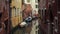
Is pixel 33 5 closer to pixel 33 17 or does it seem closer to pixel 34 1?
pixel 34 1

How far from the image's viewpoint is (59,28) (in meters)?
1.45

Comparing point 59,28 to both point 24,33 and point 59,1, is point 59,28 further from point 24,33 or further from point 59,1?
point 24,33

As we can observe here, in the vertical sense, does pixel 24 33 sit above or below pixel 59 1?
below

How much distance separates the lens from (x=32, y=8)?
12.7m

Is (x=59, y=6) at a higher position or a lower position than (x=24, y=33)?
higher

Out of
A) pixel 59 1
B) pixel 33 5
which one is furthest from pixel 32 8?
pixel 59 1

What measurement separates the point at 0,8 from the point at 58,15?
1260mm

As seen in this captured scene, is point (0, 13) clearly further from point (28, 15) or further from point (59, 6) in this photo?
point (28, 15)

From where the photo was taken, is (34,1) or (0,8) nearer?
(0,8)

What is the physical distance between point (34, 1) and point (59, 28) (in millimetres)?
11918

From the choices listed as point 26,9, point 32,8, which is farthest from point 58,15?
point 32,8

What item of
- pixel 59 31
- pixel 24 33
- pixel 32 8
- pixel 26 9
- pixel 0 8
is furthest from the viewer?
pixel 32 8

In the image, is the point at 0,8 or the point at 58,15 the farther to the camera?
the point at 0,8

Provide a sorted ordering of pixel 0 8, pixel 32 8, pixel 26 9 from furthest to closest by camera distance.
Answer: pixel 32 8, pixel 26 9, pixel 0 8
